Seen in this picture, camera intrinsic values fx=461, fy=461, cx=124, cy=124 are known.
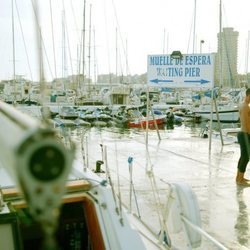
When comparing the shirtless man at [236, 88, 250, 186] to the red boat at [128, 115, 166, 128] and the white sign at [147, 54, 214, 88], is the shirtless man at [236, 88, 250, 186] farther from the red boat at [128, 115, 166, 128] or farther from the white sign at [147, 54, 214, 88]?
the red boat at [128, 115, 166, 128]

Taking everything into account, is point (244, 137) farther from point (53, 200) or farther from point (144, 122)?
point (144, 122)

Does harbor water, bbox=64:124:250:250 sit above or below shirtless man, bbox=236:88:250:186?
below

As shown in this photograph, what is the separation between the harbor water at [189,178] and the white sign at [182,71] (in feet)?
6.20

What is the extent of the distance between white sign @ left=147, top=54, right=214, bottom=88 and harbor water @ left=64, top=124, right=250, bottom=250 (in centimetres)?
189

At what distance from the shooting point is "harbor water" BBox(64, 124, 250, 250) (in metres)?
5.80

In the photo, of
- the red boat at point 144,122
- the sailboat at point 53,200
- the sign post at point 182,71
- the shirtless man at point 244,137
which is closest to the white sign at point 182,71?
the sign post at point 182,71

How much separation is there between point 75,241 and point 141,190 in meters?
3.23

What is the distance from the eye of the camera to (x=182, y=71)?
13945 millimetres

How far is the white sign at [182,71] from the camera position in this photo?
44.7 feet

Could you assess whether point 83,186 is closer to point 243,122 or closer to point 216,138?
point 243,122

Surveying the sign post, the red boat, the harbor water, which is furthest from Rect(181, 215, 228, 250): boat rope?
the red boat

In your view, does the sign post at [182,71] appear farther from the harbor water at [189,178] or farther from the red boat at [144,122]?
the red boat at [144,122]

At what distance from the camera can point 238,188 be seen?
8.05 meters

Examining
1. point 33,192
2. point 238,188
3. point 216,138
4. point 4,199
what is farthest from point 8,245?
point 216,138
